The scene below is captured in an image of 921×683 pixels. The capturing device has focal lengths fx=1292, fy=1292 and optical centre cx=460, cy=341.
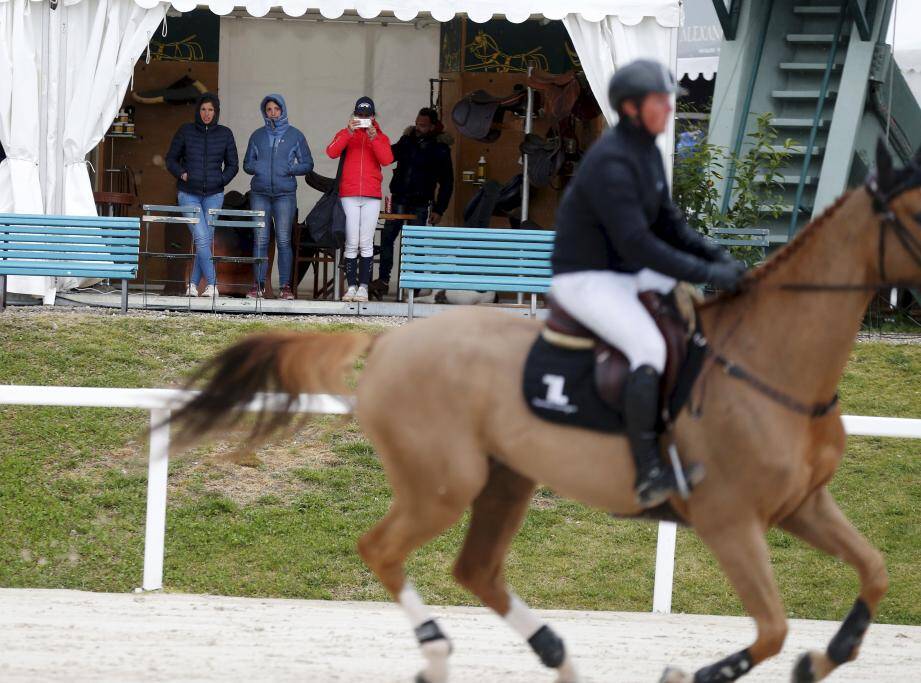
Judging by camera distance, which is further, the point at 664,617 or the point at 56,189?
the point at 56,189

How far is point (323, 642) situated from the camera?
6.17m

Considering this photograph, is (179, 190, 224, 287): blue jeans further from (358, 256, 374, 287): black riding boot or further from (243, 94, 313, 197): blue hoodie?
(358, 256, 374, 287): black riding boot

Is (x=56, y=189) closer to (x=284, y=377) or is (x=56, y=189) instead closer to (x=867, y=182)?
(x=284, y=377)

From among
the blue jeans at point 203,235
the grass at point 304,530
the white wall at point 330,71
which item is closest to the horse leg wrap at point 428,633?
the grass at point 304,530

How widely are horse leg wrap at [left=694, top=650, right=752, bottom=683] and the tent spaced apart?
26.3 ft

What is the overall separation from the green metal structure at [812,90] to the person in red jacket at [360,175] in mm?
3859

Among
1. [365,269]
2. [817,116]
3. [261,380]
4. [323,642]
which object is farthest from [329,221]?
[261,380]

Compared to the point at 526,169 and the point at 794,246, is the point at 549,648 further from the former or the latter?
the point at 526,169

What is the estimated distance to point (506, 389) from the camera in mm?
5012

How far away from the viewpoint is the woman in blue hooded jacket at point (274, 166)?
1311 centimetres

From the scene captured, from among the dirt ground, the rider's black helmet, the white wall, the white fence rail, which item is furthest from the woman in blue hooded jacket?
the rider's black helmet

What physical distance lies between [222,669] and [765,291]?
278 cm

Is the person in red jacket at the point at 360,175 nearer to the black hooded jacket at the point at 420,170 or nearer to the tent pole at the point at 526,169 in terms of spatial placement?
the black hooded jacket at the point at 420,170

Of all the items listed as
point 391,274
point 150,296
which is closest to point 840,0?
point 391,274
